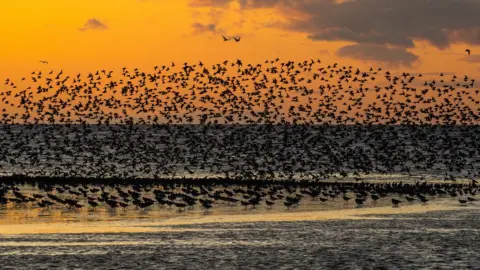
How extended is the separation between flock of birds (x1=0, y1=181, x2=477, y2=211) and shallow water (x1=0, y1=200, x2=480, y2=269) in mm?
6839

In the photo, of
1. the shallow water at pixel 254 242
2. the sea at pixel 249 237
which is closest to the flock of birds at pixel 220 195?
the sea at pixel 249 237

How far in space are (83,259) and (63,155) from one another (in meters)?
117

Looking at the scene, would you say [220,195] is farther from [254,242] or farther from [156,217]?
[254,242]

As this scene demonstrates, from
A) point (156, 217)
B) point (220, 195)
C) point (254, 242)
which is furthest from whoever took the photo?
point (220, 195)

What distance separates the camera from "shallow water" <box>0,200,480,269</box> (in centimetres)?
3719

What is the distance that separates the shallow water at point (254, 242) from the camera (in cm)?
3719

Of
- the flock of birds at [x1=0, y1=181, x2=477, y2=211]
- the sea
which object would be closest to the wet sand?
the sea

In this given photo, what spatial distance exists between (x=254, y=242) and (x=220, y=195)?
25048 millimetres

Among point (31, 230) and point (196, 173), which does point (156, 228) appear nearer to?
point (31, 230)

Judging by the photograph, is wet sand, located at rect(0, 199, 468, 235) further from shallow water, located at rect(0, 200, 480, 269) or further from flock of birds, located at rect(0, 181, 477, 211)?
flock of birds, located at rect(0, 181, 477, 211)

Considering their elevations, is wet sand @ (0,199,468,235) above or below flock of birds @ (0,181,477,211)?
below

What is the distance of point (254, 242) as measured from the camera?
141ft

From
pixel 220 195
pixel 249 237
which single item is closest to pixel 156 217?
pixel 249 237

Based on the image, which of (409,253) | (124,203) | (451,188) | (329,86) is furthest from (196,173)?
(409,253)
